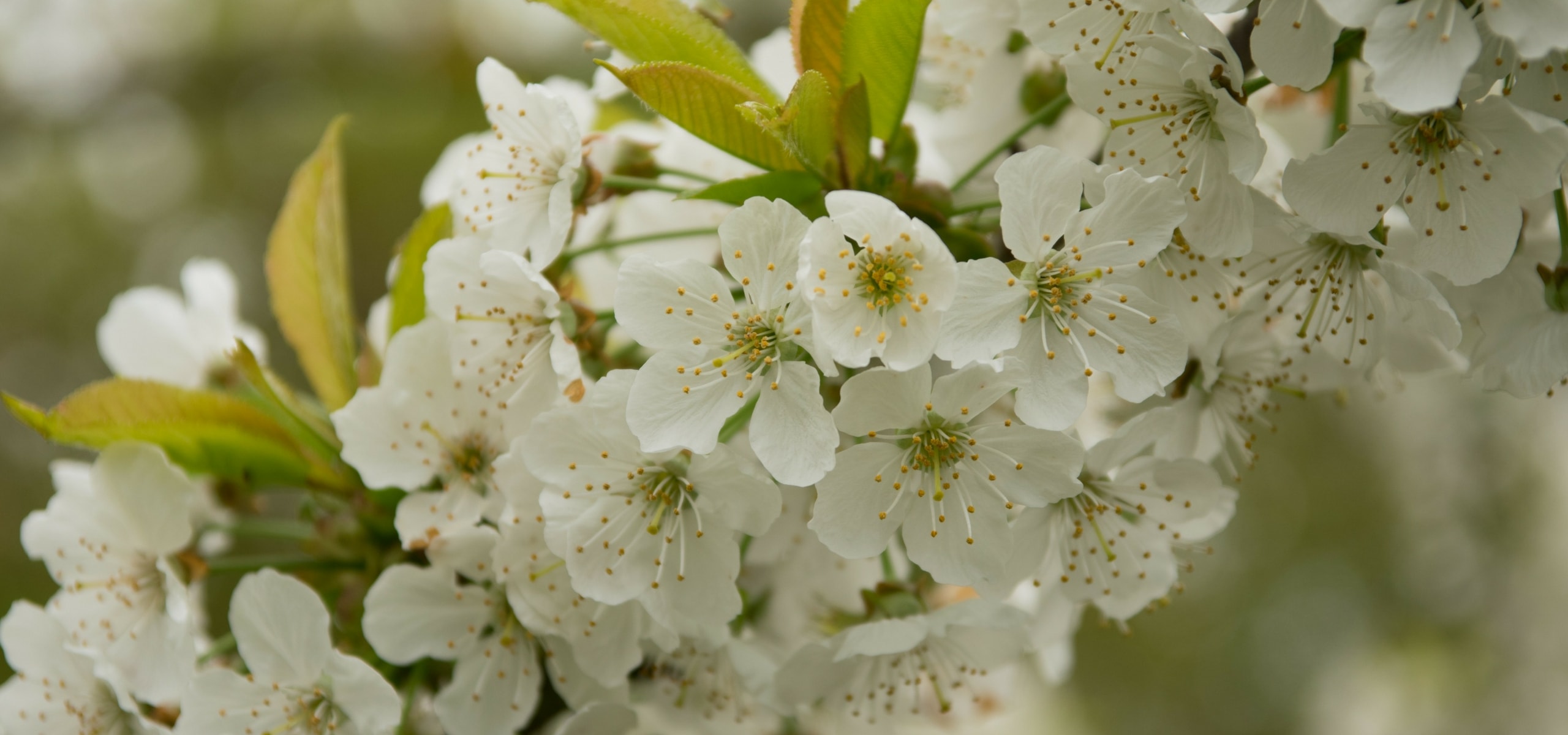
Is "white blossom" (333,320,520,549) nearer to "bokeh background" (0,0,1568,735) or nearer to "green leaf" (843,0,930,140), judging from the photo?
"green leaf" (843,0,930,140)

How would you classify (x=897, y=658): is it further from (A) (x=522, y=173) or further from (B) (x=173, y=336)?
(B) (x=173, y=336)

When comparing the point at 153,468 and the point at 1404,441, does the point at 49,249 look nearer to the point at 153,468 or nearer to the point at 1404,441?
the point at 153,468

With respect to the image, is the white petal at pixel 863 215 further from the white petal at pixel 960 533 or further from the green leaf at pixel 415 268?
the green leaf at pixel 415 268

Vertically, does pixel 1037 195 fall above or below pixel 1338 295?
above

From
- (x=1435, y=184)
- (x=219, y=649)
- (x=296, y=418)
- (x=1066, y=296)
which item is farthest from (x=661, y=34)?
(x=219, y=649)

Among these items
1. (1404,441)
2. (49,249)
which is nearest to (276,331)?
(49,249)

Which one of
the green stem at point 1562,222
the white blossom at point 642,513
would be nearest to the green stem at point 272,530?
the white blossom at point 642,513
